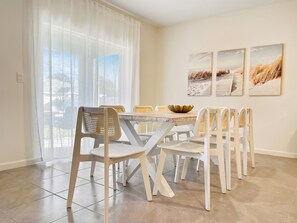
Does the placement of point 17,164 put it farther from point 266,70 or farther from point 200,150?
point 266,70

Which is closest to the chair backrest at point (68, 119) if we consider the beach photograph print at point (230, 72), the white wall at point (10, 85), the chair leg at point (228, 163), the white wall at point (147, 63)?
the white wall at point (10, 85)

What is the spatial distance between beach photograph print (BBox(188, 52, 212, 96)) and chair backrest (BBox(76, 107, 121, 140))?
10.0ft

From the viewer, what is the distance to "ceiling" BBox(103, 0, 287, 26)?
3.60 metres

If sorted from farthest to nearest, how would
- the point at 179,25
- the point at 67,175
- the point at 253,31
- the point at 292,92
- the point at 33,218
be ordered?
the point at 179,25 < the point at 253,31 < the point at 292,92 < the point at 67,175 < the point at 33,218

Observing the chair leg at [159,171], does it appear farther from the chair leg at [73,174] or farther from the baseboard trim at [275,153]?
the baseboard trim at [275,153]

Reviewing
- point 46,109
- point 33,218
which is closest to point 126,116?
point 33,218

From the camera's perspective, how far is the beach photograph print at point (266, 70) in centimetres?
358

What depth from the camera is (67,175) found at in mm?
2568

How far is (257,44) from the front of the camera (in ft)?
12.4

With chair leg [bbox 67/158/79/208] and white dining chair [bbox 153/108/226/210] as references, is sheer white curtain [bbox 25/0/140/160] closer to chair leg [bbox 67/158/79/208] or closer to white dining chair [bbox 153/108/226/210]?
chair leg [bbox 67/158/79/208]

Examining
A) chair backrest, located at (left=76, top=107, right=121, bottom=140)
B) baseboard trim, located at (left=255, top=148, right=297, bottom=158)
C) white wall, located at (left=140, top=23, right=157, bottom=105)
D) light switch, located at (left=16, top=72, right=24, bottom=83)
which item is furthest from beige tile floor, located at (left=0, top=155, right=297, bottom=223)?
white wall, located at (left=140, top=23, right=157, bottom=105)

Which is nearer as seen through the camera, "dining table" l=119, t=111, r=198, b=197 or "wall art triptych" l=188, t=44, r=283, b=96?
"dining table" l=119, t=111, r=198, b=197

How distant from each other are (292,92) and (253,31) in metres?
1.19

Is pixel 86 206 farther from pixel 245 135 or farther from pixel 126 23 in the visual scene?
pixel 126 23
